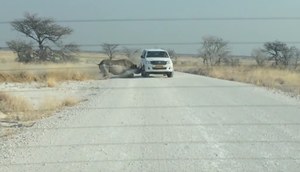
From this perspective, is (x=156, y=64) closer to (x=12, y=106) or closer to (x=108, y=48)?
(x=108, y=48)

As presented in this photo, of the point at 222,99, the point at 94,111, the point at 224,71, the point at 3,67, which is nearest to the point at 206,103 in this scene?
the point at 222,99

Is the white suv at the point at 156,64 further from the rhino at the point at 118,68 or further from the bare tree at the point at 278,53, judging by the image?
the bare tree at the point at 278,53

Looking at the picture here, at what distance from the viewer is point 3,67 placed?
3144 cm

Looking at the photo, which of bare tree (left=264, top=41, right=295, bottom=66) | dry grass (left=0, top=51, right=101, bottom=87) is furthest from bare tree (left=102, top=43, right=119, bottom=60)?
bare tree (left=264, top=41, right=295, bottom=66)

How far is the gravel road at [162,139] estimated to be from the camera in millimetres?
8414

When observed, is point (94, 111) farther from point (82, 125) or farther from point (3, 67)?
point (3, 67)

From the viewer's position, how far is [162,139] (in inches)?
412

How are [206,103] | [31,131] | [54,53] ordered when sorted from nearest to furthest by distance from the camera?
[31,131]
[206,103]
[54,53]

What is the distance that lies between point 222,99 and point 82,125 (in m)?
6.83

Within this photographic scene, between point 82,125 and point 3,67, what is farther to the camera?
point 3,67

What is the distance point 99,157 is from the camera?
8.87 metres

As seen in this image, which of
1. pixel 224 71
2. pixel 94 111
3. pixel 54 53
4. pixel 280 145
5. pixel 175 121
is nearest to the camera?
pixel 280 145

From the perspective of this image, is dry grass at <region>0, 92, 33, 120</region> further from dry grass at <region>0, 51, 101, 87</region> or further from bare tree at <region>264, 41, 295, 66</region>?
bare tree at <region>264, 41, 295, 66</region>

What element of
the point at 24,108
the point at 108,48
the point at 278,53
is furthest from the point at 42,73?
the point at 278,53
